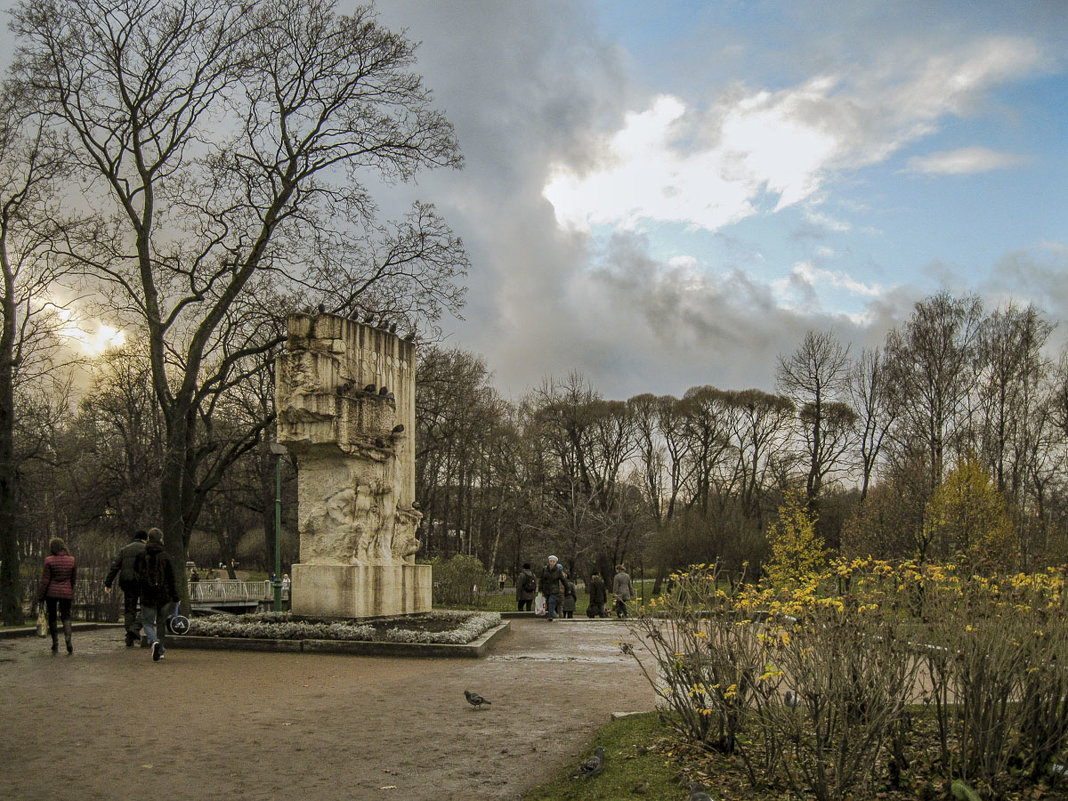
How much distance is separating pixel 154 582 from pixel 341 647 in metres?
2.93

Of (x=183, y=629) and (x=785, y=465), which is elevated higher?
(x=785, y=465)

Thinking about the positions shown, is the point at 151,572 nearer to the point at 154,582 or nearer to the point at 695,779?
the point at 154,582

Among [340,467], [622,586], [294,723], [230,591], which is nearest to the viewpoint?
[294,723]

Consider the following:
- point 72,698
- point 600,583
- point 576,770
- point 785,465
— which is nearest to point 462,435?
point 600,583

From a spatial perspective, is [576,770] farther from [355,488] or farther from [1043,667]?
[355,488]

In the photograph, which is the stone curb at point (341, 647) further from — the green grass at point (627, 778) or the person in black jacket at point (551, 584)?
the person in black jacket at point (551, 584)

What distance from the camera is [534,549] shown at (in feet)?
134

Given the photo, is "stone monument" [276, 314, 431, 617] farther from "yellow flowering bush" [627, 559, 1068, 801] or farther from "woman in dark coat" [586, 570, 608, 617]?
"yellow flowering bush" [627, 559, 1068, 801]

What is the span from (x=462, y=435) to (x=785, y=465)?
17.0 meters

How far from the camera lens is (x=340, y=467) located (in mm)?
15766

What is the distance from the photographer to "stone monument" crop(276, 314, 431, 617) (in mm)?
15344

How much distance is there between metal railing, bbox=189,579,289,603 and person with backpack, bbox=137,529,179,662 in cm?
1477

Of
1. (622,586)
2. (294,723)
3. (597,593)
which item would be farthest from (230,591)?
(294,723)

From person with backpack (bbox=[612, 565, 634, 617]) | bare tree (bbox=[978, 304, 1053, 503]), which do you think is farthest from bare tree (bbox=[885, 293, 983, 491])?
person with backpack (bbox=[612, 565, 634, 617])
